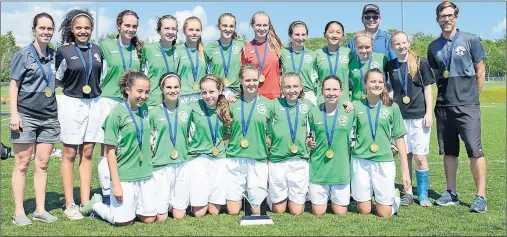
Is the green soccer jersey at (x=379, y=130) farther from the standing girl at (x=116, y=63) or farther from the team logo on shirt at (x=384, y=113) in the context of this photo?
the standing girl at (x=116, y=63)

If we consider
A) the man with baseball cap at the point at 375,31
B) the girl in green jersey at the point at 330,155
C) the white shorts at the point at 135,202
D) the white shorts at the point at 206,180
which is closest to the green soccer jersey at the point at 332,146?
the girl in green jersey at the point at 330,155

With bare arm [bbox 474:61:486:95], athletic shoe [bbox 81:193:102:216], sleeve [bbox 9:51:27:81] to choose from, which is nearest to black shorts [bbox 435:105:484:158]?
bare arm [bbox 474:61:486:95]

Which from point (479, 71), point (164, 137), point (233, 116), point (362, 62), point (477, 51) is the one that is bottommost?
point (164, 137)

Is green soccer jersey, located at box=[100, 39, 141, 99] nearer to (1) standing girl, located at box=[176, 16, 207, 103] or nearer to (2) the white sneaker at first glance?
(1) standing girl, located at box=[176, 16, 207, 103]

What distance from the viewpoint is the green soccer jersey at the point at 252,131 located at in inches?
227

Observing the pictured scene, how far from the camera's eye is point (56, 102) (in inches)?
219

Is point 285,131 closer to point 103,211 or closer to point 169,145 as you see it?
point 169,145

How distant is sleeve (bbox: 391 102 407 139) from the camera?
5.83 metres

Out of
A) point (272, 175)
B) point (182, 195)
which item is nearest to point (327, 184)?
point (272, 175)

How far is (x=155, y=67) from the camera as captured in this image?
6102mm

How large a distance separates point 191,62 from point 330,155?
79.3 inches

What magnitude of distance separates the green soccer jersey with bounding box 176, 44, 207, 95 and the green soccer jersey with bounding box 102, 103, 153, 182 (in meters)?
0.88

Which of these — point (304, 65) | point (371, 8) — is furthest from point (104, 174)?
point (371, 8)

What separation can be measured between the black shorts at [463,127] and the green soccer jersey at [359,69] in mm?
970
